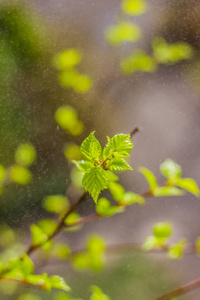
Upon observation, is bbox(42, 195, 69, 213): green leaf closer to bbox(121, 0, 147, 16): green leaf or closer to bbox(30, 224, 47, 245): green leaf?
bbox(30, 224, 47, 245): green leaf

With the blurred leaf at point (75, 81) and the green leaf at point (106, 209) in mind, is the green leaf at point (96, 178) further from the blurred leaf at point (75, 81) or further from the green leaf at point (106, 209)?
the blurred leaf at point (75, 81)

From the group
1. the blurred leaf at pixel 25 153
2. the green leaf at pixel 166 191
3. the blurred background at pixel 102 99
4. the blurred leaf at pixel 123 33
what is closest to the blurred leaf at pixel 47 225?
the blurred background at pixel 102 99

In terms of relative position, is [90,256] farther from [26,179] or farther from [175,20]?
[175,20]

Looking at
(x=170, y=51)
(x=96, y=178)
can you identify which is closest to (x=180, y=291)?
(x=96, y=178)

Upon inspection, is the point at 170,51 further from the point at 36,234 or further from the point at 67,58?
the point at 36,234

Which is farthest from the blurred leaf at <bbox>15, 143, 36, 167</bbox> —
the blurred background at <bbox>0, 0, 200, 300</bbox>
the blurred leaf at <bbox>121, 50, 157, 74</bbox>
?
the blurred leaf at <bbox>121, 50, 157, 74</bbox>

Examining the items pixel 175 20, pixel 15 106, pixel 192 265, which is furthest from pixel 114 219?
pixel 175 20
